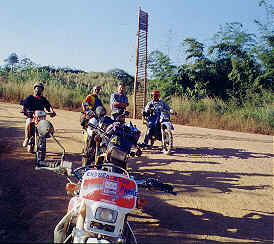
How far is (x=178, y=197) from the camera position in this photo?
513cm

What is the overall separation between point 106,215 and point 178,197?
288cm

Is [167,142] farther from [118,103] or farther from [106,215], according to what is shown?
[106,215]

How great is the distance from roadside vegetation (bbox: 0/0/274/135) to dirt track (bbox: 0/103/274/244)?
28.6 ft

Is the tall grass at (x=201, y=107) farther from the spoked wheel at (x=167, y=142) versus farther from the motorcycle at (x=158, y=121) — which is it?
the spoked wheel at (x=167, y=142)

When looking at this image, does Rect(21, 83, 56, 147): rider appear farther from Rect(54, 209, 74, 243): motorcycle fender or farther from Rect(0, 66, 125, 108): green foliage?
Rect(0, 66, 125, 108): green foliage

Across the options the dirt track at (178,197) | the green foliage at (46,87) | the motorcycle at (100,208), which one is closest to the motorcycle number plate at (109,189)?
the motorcycle at (100,208)

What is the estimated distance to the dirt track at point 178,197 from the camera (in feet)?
12.7

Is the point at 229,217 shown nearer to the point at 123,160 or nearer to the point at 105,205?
the point at 123,160

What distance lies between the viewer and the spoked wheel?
26.1 ft

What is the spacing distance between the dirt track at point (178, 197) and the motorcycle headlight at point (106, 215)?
1.28 meters

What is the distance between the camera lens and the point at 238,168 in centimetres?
710

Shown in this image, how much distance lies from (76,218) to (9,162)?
163 inches

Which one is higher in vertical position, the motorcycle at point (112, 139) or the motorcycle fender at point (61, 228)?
the motorcycle at point (112, 139)

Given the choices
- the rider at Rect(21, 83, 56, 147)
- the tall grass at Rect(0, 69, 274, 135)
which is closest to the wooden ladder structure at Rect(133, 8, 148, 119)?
the tall grass at Rect(0, 69, 274, 135)
